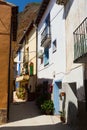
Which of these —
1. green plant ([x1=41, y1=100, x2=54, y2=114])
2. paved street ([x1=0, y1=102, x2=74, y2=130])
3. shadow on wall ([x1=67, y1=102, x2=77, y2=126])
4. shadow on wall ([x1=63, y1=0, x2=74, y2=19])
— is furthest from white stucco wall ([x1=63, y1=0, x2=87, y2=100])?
green plant ([x1=41, y1=100, x2=54, y2=114])

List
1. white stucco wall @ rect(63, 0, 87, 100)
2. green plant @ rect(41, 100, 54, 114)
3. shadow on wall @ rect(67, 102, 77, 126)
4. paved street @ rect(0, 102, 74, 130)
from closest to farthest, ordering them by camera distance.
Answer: white stucco wall @ rect(63, 0, 87, 100) < shadow on wall @ rect(67, 102, 77, 126) < paved street @ rect(0, 102, 74, 130) < green plant @ rect(41, 100, 54, 114)

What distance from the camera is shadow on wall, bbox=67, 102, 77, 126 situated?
1377 centimetres

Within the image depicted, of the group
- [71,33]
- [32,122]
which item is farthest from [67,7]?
[32,122]

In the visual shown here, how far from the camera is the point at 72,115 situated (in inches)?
566

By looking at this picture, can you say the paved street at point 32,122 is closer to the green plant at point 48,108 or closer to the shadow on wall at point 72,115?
the shadow on wall at point 72,115

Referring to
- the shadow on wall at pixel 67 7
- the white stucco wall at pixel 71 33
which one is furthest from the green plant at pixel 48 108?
the shadow on wall at pixel 67 7

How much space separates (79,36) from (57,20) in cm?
782

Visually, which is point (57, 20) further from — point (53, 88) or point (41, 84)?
point (41, 84)

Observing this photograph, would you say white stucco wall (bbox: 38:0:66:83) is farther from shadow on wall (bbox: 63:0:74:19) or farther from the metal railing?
the metal railing

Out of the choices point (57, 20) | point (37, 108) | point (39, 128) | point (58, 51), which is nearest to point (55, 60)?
point (58, 51)

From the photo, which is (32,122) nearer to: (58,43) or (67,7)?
(58,43)

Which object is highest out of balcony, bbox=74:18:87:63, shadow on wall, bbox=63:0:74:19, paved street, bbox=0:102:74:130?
shadow on wall, bbox=63:0:74:19

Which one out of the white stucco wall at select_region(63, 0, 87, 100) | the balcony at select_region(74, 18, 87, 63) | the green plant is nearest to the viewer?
the balcony at select_region(74, 18, 87, 63)

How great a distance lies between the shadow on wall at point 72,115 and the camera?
45.2 feet
